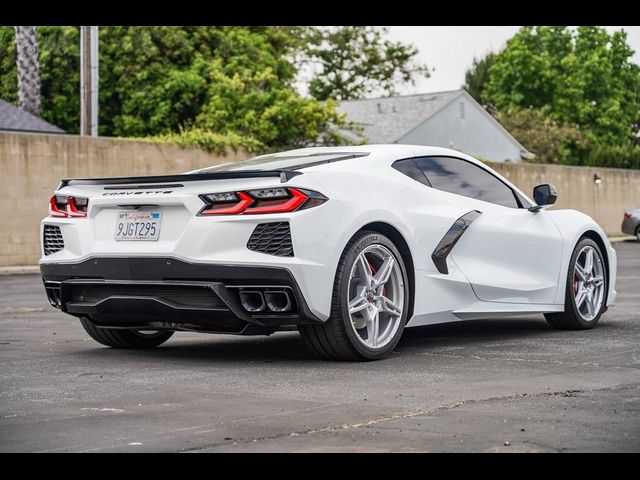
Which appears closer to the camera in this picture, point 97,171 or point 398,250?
point 398,250

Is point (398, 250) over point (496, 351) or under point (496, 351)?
over

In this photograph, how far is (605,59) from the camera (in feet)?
260

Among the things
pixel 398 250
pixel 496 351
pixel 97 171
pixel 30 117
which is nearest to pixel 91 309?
pixel 398 250

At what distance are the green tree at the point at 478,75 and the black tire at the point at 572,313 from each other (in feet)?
274

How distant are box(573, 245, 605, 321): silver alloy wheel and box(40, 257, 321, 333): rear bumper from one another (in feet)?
10.5

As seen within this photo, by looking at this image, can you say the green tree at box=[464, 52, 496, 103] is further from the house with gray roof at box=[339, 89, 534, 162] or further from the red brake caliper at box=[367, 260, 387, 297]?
the red brake caliper at box=[367, 260, 387, 297]

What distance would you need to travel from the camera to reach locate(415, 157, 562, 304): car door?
8.54 meters

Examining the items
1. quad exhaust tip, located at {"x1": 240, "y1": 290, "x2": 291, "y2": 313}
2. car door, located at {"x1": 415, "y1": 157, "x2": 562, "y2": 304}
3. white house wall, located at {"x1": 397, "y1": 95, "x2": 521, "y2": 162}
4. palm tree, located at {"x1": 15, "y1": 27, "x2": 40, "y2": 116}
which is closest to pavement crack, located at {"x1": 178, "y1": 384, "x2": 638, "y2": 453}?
quad exhaust tip, located at {"x1": 240, "y1": 290, "x2": 291, "y2": 313}

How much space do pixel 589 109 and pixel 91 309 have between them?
2842 inches

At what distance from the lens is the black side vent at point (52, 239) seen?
8023 mm

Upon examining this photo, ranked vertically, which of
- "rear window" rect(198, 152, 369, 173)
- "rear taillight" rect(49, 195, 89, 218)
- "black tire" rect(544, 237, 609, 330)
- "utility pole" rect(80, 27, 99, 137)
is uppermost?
"utility pole" rect(80, 27, 99, 137)

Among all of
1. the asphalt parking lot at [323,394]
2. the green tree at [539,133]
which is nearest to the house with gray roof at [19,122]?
the asphalt parking lot at [323,394]

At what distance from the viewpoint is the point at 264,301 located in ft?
23.8
